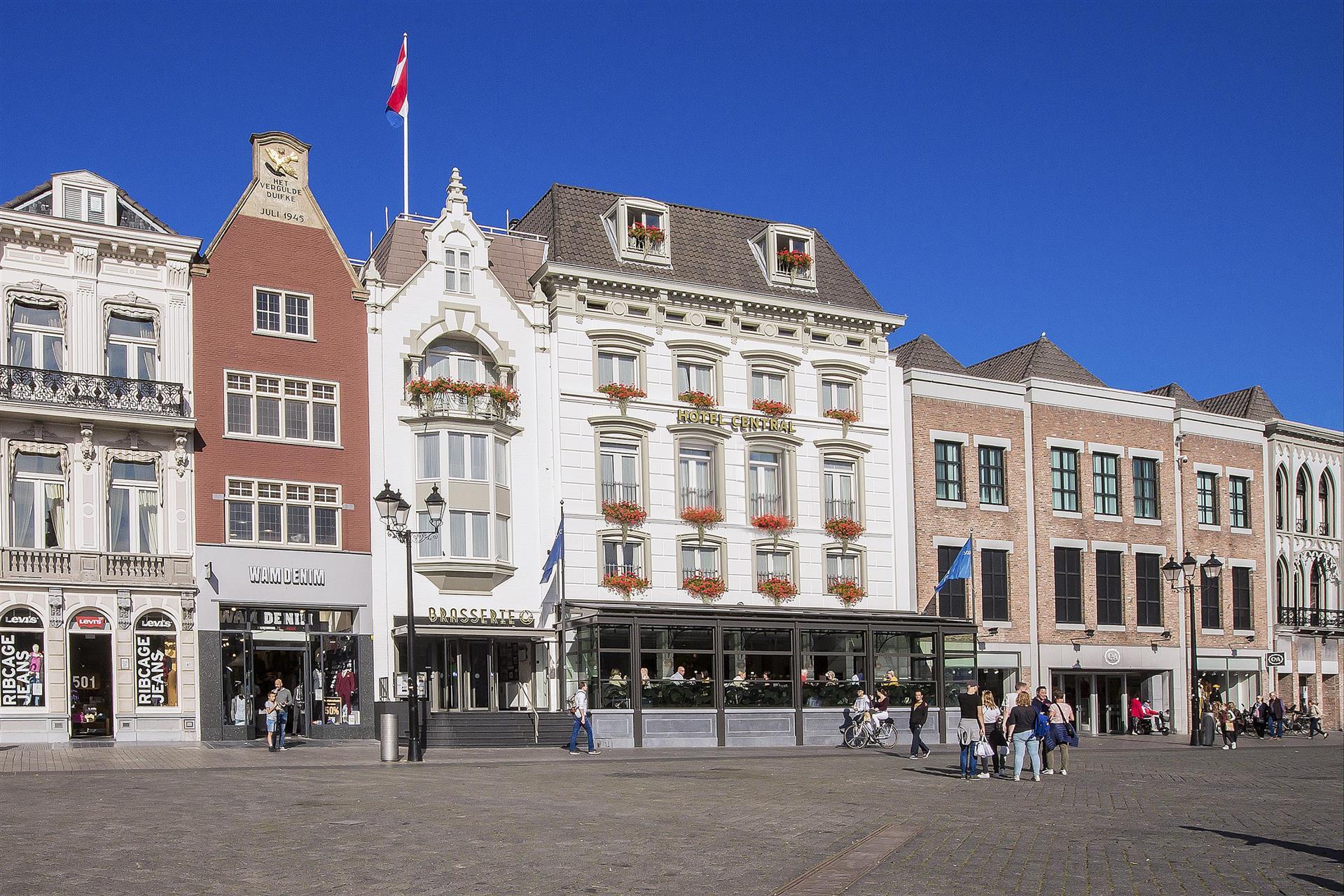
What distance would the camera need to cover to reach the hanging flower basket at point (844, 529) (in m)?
46.3

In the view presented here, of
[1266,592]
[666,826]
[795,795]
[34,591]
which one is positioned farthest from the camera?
[1266,592]

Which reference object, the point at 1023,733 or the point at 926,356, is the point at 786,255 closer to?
the point at 926,356

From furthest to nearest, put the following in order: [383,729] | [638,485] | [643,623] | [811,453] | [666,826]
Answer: [811,453], [638,485], [643,623], [383,729], [666,826]

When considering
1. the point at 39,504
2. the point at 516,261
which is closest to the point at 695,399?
the point at 516,261

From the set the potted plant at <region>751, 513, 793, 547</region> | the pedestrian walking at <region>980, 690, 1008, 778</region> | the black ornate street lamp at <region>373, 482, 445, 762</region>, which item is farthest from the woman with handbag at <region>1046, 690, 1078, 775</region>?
the potted plant at <region>751, 513, 793, 547</region>

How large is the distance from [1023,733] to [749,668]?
53.1 ft

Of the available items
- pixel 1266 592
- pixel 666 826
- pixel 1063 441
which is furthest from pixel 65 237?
pixel 1266 592

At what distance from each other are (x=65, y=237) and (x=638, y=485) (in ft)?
56.3

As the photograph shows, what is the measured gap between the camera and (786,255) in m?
47.9

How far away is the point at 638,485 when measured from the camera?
4362 centimetres

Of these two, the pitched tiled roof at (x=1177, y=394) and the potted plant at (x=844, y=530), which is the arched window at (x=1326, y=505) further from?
the potted plant at (x=844, y=530)

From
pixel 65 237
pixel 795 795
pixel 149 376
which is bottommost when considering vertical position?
pixel 795 795

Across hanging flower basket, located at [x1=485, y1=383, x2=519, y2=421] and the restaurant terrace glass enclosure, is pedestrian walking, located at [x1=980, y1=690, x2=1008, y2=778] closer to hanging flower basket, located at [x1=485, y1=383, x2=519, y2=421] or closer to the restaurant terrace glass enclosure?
the restaurant terrace glass enclosure

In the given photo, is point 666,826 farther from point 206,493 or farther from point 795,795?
point 206,493
